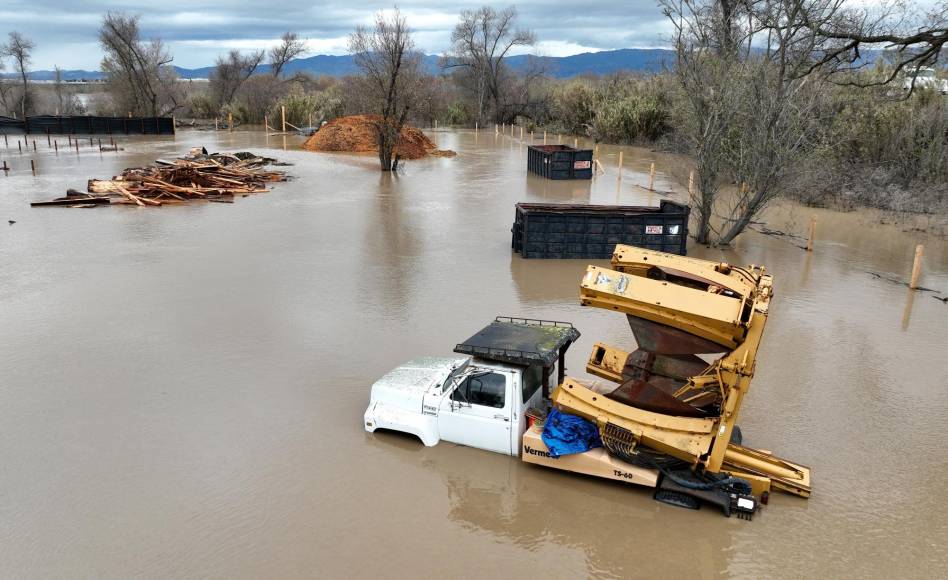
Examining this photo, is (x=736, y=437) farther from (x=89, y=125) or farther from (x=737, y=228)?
(x=89, y=125)

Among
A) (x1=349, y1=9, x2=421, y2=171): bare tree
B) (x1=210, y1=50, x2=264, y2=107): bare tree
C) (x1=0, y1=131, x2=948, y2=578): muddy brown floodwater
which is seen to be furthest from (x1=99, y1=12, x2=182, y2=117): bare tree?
(x1=0, y1=131, x2=948, y2=578): muddy brown floodwater

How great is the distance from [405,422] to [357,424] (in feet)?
3.07

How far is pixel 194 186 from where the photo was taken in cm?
2756

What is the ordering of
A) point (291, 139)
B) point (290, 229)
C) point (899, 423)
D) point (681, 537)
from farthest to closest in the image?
point (291, 139) < point (290, 229) < point (899, 423) < point (681, 537)

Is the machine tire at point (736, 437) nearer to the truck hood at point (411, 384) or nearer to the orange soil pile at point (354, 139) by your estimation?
the truck hood at point (411, 384)

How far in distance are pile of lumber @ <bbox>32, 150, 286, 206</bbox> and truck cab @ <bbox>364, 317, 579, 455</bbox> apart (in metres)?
19.6

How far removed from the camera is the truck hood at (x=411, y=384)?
8984 millimetres

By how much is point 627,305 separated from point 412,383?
2.97 meters

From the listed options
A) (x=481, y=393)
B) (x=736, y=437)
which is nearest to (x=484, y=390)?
(x=481, y=393)

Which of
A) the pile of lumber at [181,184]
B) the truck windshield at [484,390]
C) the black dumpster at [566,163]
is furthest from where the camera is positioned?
the black dumpster at [566,163]

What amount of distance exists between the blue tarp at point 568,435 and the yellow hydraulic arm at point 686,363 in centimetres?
17

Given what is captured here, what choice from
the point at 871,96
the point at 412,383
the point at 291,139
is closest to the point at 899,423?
the point at 412,383

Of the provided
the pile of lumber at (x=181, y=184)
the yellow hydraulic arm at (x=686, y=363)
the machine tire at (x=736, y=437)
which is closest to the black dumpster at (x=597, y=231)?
the yellow hydraulic arm at (x=686, y=363)

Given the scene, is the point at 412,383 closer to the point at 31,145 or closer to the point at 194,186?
the point at 194,186
